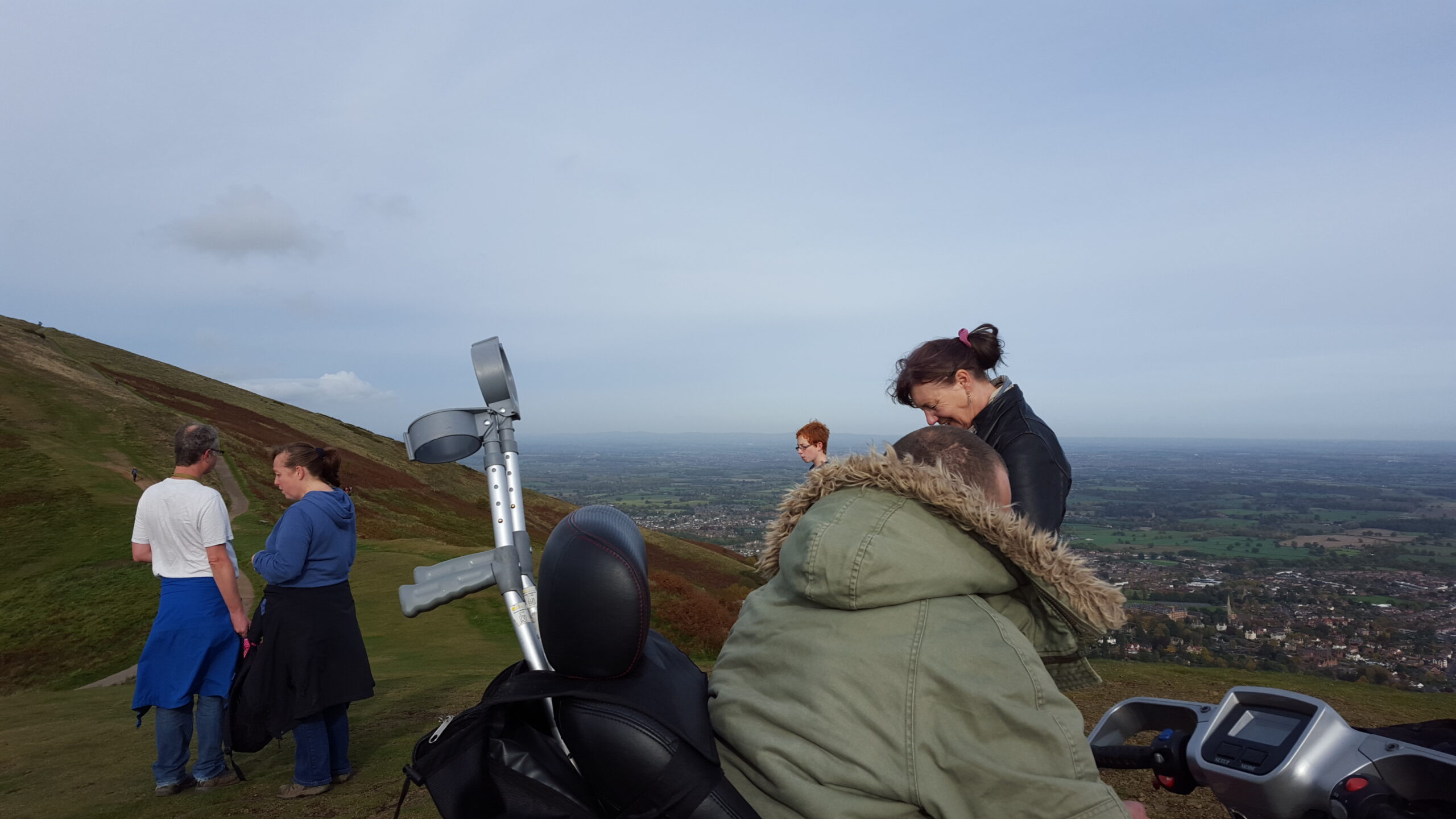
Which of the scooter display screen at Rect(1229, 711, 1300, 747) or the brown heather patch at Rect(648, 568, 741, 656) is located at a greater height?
the scooter display screen at Rect(1229, 711, 1300, 747)

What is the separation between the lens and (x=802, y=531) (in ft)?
6.05

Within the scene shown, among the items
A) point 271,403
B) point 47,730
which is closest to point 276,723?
point 47,730

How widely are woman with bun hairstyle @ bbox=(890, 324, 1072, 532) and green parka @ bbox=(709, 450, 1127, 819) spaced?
→ 190cm

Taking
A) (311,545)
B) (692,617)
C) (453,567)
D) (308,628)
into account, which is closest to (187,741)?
(308,628)

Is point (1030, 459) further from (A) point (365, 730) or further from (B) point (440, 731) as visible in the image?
(A) point (365, 730)

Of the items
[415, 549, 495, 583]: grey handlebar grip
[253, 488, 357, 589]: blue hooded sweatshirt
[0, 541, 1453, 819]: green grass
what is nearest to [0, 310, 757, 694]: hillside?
[415, 549, 495, 583]: grey handlebar grip

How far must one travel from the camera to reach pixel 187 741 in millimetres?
5621

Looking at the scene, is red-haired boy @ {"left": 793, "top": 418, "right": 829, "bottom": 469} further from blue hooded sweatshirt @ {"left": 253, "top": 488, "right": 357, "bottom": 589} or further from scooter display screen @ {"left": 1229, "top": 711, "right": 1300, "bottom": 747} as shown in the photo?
scooter display screen @ {"left": 1229, "top": 711, "right": 1300, "bottom": 747}

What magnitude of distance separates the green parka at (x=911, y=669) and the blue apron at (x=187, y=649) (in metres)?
5.23

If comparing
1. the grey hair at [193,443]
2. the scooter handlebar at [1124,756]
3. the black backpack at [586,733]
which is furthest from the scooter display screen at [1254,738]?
the grey hair at [193,443]

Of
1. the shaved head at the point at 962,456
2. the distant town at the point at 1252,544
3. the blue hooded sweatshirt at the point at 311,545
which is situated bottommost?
the distant town at the point at 1252,544

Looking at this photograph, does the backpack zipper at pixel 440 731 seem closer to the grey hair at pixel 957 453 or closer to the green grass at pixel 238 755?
the grey hair at pixel 957 453

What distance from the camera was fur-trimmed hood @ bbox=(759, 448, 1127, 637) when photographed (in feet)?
5.97

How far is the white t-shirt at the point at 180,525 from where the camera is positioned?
17.8ft
